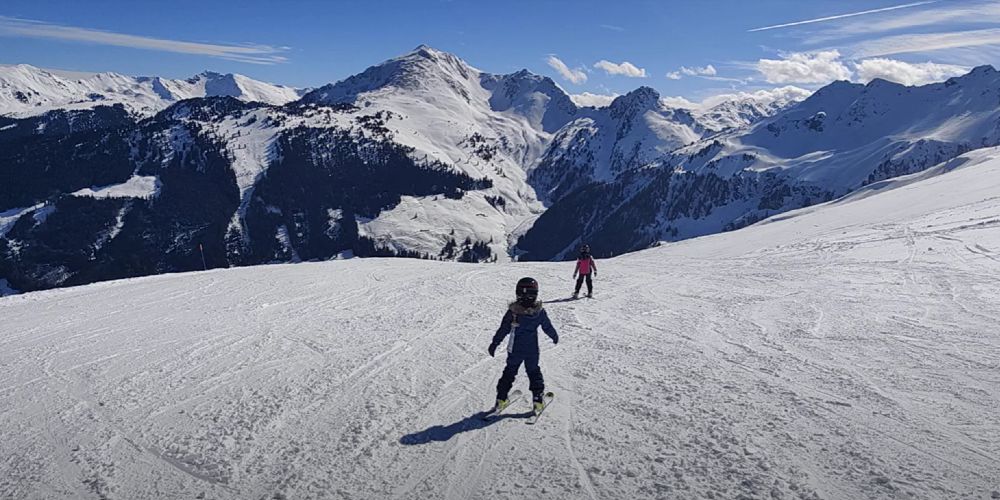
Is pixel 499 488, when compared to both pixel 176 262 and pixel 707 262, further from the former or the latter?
pixel 176 262

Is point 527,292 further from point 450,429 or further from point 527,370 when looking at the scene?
point 450,429

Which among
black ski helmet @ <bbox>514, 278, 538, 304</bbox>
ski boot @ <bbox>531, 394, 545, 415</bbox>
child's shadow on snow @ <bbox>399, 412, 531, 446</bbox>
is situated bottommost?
child's shadow on snow @ <bbox>399, 412, 531, 446</bbox>

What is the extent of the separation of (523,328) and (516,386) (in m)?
2.05

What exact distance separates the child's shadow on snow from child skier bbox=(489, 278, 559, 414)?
327 millimetres

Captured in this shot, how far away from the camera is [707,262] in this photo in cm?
2941

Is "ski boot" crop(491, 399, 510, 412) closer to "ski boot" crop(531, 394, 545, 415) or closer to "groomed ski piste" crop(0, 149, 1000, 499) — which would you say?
"groomed ski piste" crop(0, 149, 1000, 499)

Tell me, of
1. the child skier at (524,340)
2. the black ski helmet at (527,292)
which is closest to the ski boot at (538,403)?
the child skier at (524,340)

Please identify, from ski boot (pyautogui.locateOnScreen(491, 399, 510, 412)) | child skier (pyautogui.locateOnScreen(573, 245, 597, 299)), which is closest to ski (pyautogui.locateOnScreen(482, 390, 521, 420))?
ski boot (pyautogui.locateOnScreen(491, 399, 510, 412))

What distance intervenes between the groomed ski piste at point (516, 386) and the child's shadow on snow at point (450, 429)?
5 cm

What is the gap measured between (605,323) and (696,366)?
15.4 feet

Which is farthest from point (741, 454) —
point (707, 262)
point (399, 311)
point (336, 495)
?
point (707, 262)

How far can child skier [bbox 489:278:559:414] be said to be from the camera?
30.7 ft

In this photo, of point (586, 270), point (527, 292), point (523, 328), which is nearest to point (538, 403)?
point (523, 328)

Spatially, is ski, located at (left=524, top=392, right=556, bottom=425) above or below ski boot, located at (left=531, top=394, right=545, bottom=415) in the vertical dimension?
below
